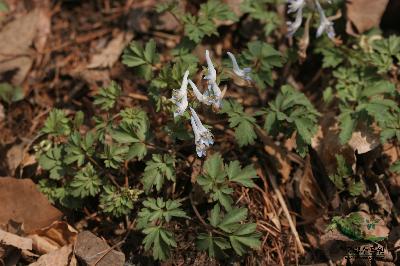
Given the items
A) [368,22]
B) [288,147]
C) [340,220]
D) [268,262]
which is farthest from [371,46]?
[268,262]

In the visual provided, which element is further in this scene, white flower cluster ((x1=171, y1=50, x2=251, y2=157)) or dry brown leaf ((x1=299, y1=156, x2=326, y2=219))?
dry brown leaf ((x1=299, y1=156, x2=326, y2=219))

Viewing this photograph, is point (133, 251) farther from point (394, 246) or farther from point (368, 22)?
point (368, 22)

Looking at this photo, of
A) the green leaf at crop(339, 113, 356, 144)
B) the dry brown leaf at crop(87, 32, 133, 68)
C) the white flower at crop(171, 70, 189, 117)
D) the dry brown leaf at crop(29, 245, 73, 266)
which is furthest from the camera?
the dry brown leaf at crop(87, 32, 133, 68)

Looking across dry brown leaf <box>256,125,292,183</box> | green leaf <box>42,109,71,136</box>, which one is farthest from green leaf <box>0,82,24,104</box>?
dry brown leaf <box>256,125,292,183</box>

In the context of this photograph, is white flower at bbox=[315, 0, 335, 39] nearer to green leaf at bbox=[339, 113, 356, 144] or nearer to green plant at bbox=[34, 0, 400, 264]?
green plant at bbox=[34, 0, 400, 264]

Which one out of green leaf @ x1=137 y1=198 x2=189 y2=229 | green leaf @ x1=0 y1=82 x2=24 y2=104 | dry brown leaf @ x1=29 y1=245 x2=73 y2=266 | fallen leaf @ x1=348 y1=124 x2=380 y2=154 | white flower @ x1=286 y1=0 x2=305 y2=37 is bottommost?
dry brown leaf @ x1=29 y1=245 x2=73 y2=266

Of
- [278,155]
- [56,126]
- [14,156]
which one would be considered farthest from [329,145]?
[14,156]

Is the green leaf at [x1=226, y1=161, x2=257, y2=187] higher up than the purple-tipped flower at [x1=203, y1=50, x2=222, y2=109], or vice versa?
the purple-tipped flower at [x1=203, y1=50, x2=222, y2=109]
